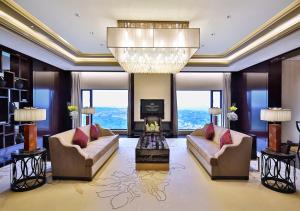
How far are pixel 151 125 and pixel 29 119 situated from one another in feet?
15.1

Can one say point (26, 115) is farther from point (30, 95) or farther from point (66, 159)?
point (30, 95)

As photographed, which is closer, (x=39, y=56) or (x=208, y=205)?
(x=208, y=205)

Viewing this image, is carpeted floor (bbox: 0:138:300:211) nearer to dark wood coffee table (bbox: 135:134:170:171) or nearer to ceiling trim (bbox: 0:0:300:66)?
dark wood coffee table (bbox: 135:134:170:171)

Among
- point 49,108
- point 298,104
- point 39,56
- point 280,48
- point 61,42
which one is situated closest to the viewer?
point 280,48

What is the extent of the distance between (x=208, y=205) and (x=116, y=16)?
145 inches

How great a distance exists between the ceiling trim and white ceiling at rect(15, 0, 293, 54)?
153 millimetres

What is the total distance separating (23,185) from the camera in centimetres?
330

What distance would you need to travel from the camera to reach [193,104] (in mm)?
9227

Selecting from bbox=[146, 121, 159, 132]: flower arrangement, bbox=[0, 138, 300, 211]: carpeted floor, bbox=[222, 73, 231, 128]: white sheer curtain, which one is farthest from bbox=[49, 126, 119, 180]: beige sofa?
bbox=[222, 73, 231, 128]: white sheer curtain

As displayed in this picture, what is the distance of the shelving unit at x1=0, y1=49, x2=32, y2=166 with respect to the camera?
15.8 ft

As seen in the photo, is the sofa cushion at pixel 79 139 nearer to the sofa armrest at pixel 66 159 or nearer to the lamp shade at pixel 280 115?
the sofa armrest at pixel 66 159

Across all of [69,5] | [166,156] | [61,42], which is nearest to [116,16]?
[69,5]

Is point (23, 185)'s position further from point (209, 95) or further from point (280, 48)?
point (209, 95)

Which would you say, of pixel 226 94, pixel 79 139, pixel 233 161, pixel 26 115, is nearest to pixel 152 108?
pixel 226 94
